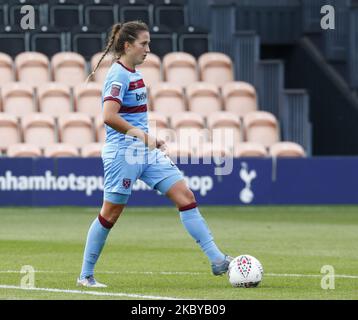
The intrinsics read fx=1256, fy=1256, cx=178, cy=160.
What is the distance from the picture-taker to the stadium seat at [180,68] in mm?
24703

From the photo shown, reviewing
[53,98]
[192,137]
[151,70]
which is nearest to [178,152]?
[192,137]

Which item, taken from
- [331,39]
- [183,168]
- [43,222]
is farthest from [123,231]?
[331,39]

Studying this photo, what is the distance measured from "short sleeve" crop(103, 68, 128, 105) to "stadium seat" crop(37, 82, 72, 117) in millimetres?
13418

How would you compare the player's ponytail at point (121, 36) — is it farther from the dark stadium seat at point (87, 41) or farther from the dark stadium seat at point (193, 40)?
the dark stadium seat at point (193, 40)

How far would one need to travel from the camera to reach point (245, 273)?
408 inches

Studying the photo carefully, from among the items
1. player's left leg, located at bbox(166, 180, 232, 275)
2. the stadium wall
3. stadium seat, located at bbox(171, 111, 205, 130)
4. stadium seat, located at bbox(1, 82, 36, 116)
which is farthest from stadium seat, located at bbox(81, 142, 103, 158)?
player's left leg, located at bbox(166, 180, 232, 275)

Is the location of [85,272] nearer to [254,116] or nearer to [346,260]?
[346,260]

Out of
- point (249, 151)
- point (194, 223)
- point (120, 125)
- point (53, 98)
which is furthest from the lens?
point (53, 98)

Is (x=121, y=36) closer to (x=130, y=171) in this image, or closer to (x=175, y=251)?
(x=130, y=171)

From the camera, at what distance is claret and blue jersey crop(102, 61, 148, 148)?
10.4 m

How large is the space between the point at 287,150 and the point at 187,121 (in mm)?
1950

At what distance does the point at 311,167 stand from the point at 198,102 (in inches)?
119

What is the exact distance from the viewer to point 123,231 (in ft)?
56.7

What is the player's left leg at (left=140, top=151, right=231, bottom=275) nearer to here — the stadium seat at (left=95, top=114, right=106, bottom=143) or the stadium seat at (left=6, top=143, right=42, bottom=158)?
the stadium seat at (left=6, top=143, right=42, bottom=158)
